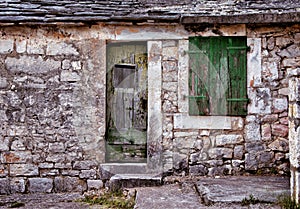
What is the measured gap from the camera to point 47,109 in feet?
21.8

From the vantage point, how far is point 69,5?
22.5ft

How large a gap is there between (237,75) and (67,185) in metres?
3.18

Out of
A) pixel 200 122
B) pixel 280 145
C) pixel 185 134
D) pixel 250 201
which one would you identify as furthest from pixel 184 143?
pixel 250 201

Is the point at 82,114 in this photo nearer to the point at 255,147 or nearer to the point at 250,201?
the point at 255,147

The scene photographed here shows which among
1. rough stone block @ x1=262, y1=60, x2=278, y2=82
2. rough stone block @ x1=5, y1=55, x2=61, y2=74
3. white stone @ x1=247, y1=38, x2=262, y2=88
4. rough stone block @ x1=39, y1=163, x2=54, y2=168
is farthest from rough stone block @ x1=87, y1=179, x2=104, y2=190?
rough stone block @ x1=262, y1=60, x2=278, y2=82

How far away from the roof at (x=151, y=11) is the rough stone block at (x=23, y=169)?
7.37 ft

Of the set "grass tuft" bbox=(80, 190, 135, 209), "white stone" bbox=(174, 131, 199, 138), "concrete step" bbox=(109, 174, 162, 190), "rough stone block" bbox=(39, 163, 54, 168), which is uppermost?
"white stone" bbox=(174, 131, 199, 138)

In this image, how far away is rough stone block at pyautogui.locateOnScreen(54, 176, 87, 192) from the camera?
6629 millimetres

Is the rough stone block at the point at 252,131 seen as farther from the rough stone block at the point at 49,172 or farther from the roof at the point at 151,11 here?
the rough stone block at the point at 49,172

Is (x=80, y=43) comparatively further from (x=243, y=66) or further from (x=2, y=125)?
(x=243, y=66)

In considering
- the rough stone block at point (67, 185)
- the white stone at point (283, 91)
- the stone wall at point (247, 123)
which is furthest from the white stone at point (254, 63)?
the rough stone block at point (67, 185)

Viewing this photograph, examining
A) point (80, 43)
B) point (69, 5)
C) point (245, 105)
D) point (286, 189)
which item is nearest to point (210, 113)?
point (245, 105)

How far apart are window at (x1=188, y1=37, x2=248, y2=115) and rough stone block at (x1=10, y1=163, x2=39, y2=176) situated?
2.62 meters

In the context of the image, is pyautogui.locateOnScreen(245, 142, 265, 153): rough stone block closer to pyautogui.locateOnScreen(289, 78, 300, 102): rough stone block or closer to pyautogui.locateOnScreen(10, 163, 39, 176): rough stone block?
pyautogui.locateOnScreen(289, 78, 300, 102): rough stone block
